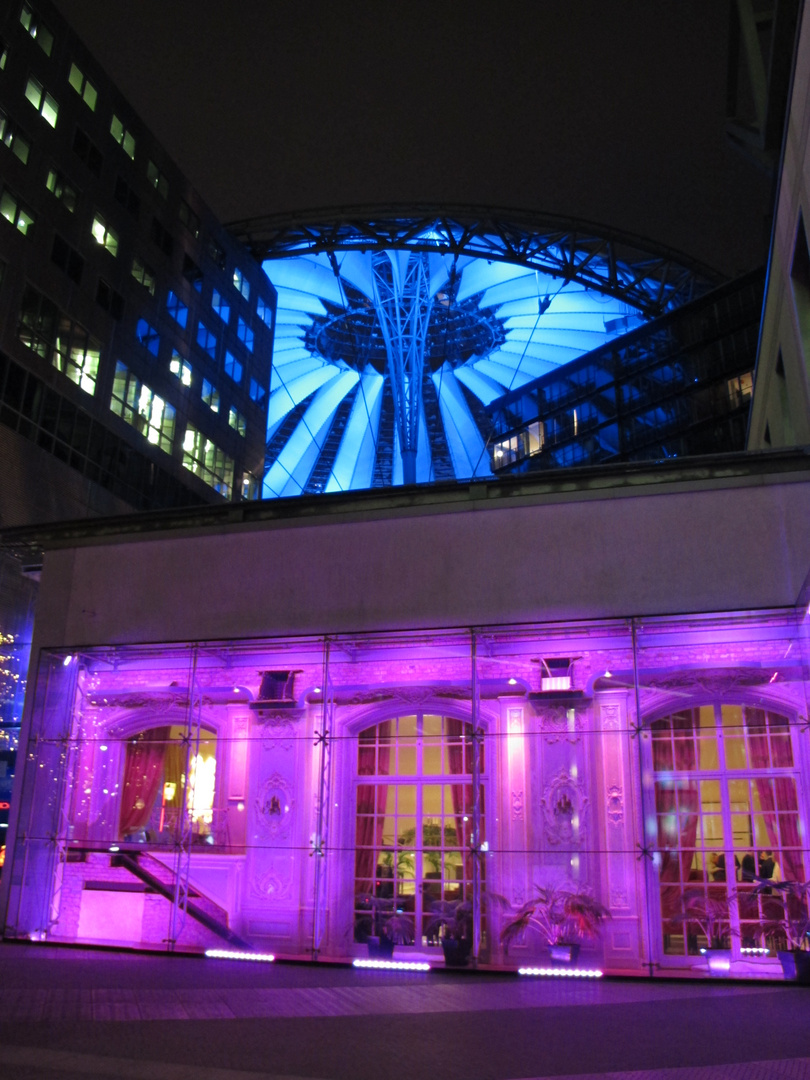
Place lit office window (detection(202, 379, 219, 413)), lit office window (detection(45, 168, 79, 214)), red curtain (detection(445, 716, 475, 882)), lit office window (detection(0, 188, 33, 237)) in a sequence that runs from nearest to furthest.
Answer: red curtain (detection(445, 716, 475, 882))
lit office window (detection(0, 188, 33, 237))
lit office window (detection(45, 168, 79, 214))
lit office window (detection(202, 379, 219, 413))

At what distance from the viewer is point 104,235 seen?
99.8ft

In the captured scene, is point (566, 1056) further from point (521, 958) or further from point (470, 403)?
point (470, 403)

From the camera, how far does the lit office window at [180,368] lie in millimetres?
34062

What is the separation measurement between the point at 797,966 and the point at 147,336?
28.6 m

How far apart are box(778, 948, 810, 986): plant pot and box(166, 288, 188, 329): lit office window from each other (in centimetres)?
3018

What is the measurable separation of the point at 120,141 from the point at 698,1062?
3363cm

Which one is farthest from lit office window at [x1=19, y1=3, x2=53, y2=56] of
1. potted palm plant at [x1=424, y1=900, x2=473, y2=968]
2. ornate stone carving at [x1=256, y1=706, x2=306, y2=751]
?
potted palm plant at [x1=424, y1=900, x2=473, y2=968]

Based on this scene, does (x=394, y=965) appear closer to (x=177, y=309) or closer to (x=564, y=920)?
(x=564, y=920)

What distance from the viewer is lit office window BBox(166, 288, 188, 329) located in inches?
1351

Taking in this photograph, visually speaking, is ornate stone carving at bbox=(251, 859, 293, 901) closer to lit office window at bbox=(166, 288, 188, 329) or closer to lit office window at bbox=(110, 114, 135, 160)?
lit office window at bbox=(166, 288, 188, 329)

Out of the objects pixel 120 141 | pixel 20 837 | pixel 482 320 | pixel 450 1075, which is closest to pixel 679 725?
pixel 450 1075

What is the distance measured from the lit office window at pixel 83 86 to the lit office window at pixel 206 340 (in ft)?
28.7

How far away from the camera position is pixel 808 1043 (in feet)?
23.6

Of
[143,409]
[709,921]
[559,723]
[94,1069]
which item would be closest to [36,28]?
[143,409]
